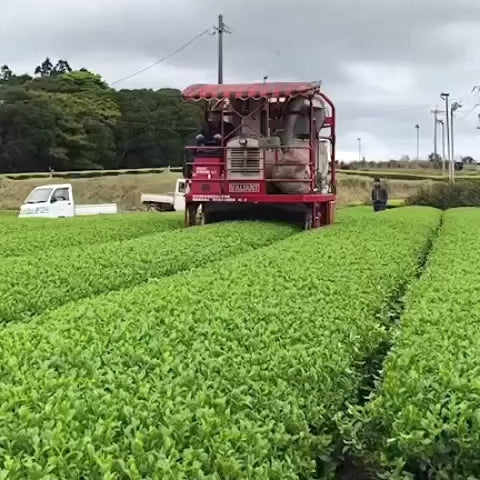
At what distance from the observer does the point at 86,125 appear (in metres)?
71.6

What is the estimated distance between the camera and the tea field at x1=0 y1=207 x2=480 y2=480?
139 inches

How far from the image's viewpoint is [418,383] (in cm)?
445

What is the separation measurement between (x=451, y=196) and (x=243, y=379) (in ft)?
137

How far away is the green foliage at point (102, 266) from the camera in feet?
27.0

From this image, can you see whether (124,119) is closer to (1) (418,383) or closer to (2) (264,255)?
(2) (264,255)

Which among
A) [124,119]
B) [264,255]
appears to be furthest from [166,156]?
[264,255]

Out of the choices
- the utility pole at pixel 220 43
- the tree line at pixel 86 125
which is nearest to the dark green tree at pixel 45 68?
the tree line at pixel 86 125

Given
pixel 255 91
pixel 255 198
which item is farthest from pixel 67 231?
pixel 255 91

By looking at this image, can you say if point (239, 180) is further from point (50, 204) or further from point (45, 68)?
point (45, 68)

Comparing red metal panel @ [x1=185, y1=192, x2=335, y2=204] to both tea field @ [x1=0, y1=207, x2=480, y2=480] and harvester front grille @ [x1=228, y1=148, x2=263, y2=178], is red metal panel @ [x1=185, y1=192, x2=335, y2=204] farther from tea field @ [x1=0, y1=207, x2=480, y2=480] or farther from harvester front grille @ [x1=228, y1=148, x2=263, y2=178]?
tea field @ [x1=0, y1=207, x2=480, y2=480]

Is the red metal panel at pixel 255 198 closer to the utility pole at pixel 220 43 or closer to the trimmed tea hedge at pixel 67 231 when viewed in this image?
the trimmed tea hedge at pixel 67 231

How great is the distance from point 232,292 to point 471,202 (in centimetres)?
3894

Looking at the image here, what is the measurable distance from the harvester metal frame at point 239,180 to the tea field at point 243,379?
905cm

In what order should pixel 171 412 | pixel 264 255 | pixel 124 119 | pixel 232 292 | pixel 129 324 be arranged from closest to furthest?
pixel 171 412 → pixel 129 324 → pixel 232 292 → pixel 264 255 → pixel 124 119
